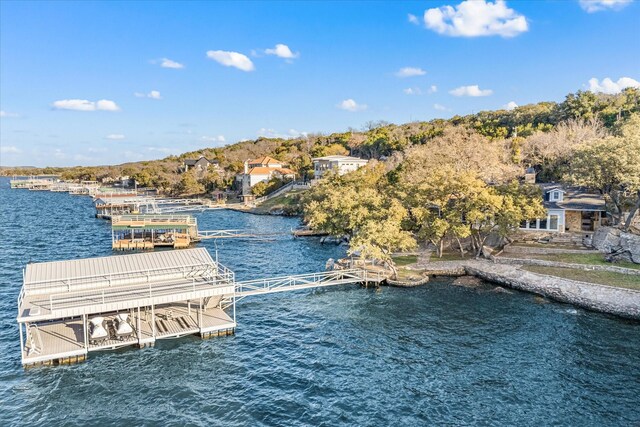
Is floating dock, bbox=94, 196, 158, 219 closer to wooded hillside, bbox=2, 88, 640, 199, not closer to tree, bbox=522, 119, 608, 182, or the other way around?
wooded hillside, bbox=2, 88, 640, 199

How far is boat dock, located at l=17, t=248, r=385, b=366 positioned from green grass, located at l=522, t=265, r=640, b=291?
26.4 m

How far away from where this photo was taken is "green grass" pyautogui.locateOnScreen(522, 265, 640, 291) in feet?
110

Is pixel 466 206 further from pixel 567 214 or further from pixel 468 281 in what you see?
pixel 567 214

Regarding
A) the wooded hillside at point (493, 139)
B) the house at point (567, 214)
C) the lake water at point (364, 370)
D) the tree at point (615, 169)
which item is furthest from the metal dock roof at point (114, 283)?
the wooded hillside at point (493, 139)

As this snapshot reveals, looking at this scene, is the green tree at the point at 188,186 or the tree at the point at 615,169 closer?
the tree at the point at 615,169

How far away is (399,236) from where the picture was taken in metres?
38.7

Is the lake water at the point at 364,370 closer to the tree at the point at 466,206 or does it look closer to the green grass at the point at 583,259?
the green grass at the point at 583,259

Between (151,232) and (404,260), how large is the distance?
40.7 meters

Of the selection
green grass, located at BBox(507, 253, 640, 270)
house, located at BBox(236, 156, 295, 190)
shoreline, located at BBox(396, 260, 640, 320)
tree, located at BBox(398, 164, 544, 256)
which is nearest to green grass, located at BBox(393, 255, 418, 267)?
shoreline, located at BBox(396, 260, 640, 320)

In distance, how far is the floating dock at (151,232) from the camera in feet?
197

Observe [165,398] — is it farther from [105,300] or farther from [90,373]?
[105,300]

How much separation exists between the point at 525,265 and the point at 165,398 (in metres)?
32.4

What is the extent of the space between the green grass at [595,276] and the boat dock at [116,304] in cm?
2645

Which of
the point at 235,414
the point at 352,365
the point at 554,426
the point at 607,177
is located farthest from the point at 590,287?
the point at 235,414
